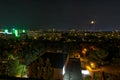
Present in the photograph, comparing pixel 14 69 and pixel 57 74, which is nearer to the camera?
pixel 14 69

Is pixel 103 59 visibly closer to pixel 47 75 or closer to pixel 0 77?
pixel 47 75

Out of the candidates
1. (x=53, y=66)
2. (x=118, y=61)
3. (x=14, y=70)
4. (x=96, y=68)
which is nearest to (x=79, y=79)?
Result: (x=53, y=66)

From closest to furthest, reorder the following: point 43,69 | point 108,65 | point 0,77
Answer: point 0,77, point 43,69, point 108,65

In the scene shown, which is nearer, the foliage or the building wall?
the foliage

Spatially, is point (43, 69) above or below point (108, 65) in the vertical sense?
above

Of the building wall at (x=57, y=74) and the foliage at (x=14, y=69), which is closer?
the foliage at (x=14, y=69)

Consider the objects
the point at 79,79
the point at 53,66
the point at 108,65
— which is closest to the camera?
the point at 79,79

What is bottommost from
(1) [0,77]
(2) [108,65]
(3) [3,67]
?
(2) [108,65]

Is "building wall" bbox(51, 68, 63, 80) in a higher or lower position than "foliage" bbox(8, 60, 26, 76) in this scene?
lower

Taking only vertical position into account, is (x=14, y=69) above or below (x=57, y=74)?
above

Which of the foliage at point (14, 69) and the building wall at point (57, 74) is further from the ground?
the foliage at point (14, 69)

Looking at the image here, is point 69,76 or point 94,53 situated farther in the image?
point 94,53
